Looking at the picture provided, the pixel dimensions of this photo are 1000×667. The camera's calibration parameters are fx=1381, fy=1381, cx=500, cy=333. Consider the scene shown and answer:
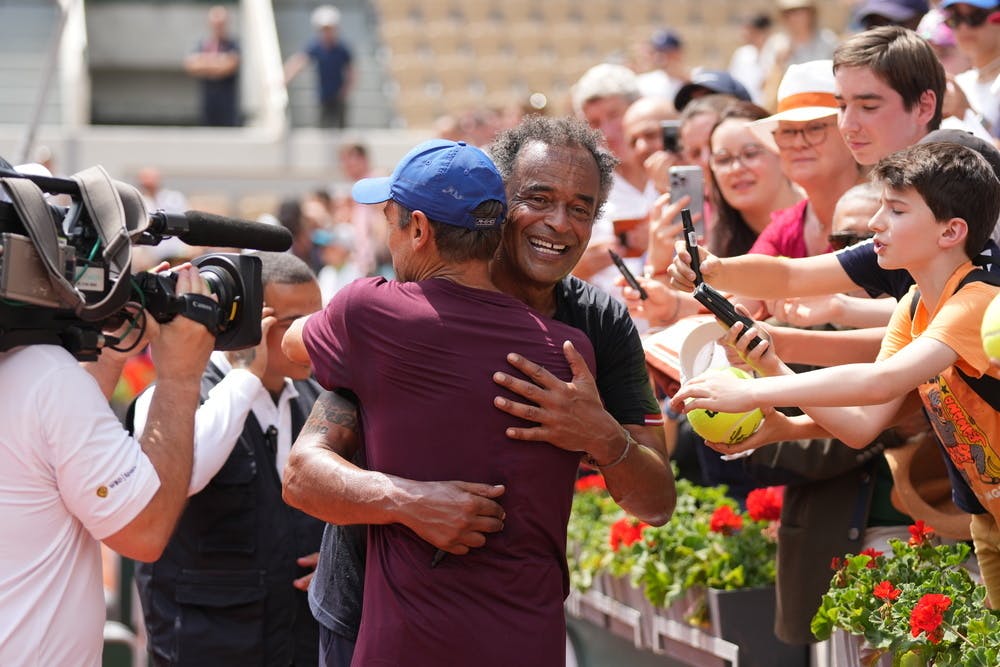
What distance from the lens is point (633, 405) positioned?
308 cm

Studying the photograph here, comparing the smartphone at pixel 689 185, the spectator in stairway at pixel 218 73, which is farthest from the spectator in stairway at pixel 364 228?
the smartphone at pixel 689 185

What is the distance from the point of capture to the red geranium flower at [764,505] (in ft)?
14.3

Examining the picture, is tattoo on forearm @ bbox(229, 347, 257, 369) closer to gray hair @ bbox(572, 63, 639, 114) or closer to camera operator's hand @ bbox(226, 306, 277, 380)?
camera operator's hand @ bbox(226, 306, 277, 380)

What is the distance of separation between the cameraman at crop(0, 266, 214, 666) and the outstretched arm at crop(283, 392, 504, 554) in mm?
297

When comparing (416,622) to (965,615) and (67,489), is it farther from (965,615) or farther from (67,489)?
(965,615)

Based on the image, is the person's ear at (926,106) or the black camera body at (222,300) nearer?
the black camera body at (222,300)

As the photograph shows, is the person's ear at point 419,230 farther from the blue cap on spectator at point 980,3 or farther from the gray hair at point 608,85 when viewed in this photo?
the gray hair at point 608,85

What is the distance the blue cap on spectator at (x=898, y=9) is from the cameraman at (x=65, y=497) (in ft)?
15.6

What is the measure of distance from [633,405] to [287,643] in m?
1.30

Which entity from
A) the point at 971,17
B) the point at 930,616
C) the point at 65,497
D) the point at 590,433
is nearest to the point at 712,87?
the point at 971,17

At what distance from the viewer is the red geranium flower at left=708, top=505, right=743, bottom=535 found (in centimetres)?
438

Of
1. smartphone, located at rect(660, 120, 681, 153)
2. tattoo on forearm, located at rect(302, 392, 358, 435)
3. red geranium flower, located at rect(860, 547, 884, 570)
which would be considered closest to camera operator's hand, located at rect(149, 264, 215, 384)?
tattoo on forearm, located at rect(302, 392, 358, 435)

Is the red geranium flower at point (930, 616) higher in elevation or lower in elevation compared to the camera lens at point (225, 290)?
lower

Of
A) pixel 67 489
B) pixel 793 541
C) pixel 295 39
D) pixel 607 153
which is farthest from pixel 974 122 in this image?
pixel 295 39
